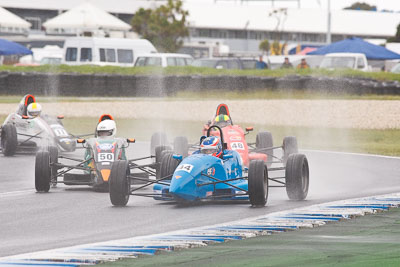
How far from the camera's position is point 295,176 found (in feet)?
34.9

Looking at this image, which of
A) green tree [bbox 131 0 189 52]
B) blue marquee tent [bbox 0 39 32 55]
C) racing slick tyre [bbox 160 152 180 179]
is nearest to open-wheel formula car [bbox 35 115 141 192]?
racing slick tyre [bbox 160 152 180 179]

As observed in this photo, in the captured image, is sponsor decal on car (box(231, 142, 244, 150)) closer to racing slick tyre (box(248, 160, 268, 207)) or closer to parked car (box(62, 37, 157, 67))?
racing slick tyre (box(248, 160, 268, 207))

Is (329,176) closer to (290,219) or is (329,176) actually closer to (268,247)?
(290,219)

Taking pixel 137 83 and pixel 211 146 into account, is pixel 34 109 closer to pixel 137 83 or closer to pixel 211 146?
pixel 211 146

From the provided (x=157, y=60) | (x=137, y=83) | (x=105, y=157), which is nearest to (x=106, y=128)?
(x=105, y=157)

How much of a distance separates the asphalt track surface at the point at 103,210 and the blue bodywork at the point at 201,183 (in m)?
Result: 0.13

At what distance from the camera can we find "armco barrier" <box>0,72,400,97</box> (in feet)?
104

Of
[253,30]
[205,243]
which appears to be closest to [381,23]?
[253,30]

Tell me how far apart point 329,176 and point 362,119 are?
1180 cm

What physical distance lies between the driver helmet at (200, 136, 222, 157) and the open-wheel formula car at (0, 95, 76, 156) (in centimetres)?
617

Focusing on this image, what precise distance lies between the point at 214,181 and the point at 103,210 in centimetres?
131

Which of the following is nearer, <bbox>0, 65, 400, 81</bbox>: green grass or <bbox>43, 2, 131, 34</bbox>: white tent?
<bbox>0, 65, 400, 81</bbox>: green grass

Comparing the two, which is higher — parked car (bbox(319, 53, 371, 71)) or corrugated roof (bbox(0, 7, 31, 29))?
corrugated roof (bbox(0, 7, 31, 29))

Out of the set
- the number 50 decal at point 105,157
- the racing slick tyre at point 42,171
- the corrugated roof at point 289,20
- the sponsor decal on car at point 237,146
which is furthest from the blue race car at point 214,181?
the corrugated roof at point 289,20
